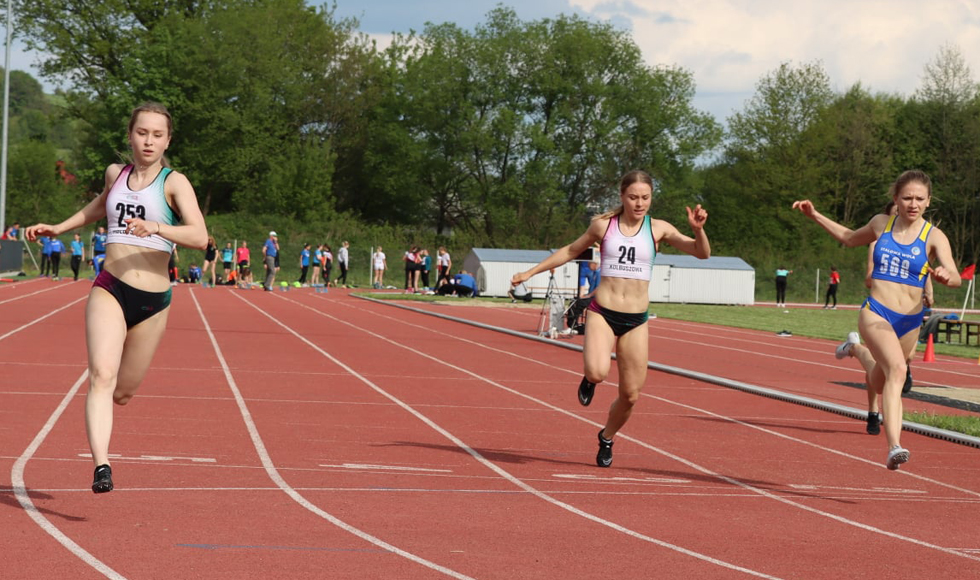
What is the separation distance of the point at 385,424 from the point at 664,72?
55818 mm

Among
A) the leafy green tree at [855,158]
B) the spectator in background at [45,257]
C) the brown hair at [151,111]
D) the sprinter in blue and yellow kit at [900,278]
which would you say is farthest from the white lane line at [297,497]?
the leafy green tree at [855,158]

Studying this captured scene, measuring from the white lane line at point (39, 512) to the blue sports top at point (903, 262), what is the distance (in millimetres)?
5003

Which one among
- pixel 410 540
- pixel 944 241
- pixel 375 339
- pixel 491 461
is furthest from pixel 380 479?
pixel 375 339

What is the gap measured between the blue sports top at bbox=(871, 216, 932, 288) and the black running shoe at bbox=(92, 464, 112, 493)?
186 inches

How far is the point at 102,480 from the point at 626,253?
354 cm

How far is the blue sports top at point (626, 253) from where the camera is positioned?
24.5ft

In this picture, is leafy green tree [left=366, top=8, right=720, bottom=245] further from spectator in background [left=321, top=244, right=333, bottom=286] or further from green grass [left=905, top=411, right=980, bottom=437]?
green grass [left=905, top=411, right=980, bottom=437]

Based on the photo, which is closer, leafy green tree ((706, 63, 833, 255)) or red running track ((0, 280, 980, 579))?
red running track ((0, 280, 980, 579))

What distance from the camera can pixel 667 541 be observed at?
5.44 m

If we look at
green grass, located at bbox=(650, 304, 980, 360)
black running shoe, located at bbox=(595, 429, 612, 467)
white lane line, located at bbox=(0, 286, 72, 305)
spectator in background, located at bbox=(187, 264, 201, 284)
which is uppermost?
spectator in background, located at bbox=(187, 264, 201, 284)

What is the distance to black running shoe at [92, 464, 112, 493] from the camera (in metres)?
5.41

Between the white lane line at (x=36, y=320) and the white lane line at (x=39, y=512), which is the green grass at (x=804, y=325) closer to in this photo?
the white lane line at (x=36, y=320)

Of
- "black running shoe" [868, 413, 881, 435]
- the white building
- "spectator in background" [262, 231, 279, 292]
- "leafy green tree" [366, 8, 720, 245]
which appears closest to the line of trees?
"leafy green tree" [366, 8, 720, 245]

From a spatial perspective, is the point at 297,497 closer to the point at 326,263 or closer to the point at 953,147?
the point at 326,263
